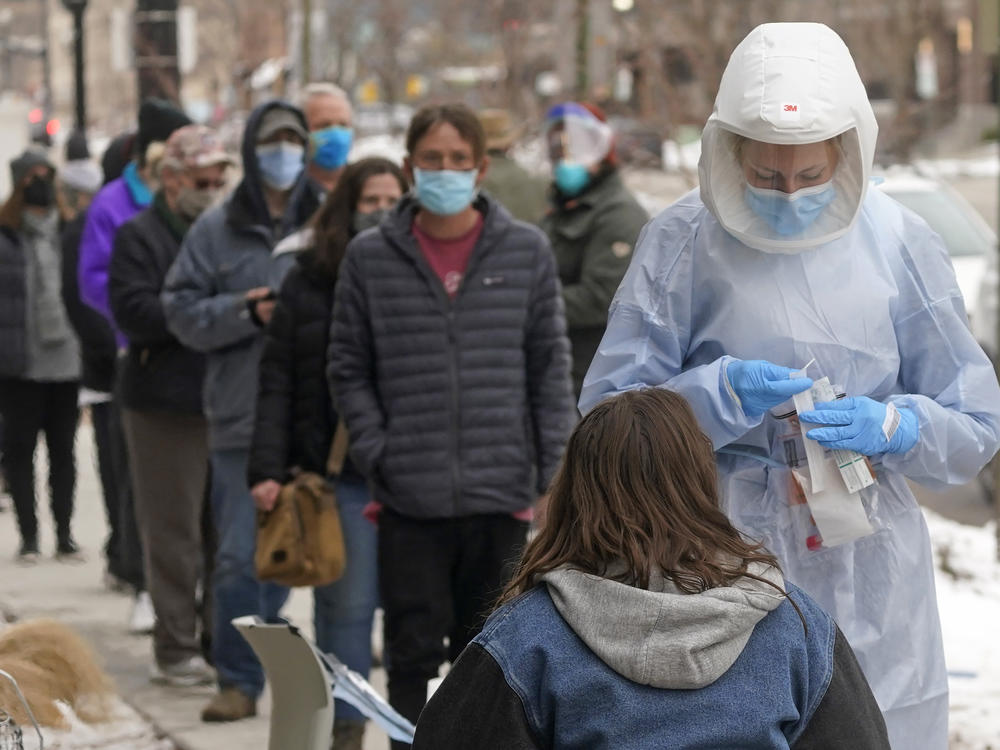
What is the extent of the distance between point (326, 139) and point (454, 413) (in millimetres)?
1988

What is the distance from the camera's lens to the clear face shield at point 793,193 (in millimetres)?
3662

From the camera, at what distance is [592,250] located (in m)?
7.36

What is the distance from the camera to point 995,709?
6.18 metres

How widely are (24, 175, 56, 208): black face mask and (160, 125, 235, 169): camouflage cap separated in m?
2.56

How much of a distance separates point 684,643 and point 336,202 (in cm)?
339

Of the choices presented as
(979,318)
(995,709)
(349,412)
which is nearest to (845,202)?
(349,412)

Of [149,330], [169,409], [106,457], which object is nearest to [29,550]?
[106,457]

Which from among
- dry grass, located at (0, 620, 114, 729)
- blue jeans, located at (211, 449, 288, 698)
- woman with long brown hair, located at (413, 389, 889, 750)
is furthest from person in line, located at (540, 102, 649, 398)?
woman with long brown hair, located at (413, 389, 889, 750)

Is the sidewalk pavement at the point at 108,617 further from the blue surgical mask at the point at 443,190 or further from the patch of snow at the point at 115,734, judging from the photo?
the blue surgical mask at the point at 443,190

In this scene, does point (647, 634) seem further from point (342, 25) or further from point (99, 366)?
point (342, 25)

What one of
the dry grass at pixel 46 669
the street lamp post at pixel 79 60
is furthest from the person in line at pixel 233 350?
the street lamp post at pixel 79 60

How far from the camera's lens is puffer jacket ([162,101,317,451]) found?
6234 mm

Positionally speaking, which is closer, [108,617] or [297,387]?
[297,387]

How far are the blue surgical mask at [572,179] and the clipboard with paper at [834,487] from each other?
396cm
